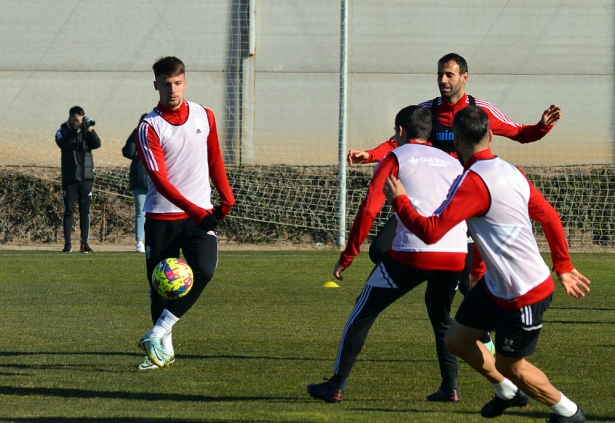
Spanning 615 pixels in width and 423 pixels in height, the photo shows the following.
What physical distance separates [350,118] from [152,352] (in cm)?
1229

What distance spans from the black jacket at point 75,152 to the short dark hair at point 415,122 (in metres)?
10.4

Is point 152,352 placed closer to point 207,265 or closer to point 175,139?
point 207,265

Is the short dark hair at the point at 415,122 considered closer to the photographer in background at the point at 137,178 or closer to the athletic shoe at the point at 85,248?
the photographer in background at the point at 137,178

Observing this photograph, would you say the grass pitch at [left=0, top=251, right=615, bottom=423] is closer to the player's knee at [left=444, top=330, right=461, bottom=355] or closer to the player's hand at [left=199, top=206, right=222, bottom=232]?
the player's knee at [left=444, top=330, right=461, bottom=355]

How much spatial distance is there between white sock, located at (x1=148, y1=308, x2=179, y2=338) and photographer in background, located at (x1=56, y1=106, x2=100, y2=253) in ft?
30.1

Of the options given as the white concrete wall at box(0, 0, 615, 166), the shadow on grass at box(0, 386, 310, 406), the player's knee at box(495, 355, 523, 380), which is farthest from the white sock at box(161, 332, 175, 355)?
the white concrete wall at box(0, 0, 615, 166)

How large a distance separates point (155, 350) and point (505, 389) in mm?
2499

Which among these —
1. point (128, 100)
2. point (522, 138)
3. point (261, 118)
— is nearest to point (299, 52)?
point (261, 118)

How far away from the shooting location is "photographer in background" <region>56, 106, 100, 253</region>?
603 inches

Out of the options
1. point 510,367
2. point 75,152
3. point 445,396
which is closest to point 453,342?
point 510,367

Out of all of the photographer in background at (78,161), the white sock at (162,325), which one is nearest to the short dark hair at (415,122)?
the white sock at (162,325)

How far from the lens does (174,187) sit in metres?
6.44

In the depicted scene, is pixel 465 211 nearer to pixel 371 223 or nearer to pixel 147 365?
pixel 371 223

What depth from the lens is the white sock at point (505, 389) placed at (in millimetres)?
5031
